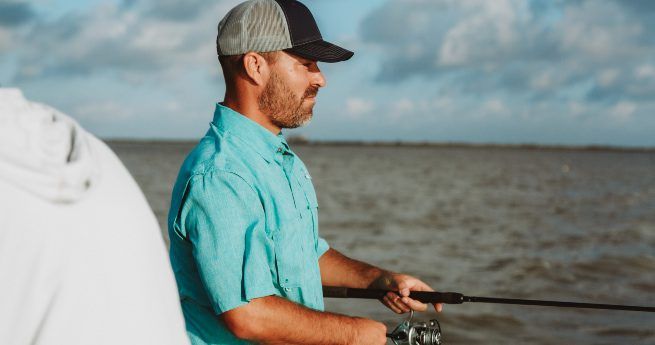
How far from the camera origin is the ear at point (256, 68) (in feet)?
9.81

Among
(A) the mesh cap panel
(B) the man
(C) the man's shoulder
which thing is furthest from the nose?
(C) the man's shoulder

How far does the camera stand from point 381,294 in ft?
11.8

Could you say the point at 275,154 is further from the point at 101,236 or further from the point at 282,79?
the point at 101,236

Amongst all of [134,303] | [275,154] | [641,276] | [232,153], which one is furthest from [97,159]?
[641,276]

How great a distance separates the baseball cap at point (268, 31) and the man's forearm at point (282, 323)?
0.96 metres

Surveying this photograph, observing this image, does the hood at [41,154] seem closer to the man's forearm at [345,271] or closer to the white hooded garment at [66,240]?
the white hooded garment at [66,240]

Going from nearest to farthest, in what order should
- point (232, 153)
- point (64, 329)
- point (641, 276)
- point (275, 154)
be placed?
point (64, 329), point (232, 153), point (275, 154), point (641, 276)

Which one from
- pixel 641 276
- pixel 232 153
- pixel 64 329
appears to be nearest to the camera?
pixel 64 329

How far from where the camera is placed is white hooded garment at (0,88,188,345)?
114 cm

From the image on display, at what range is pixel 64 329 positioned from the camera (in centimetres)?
119

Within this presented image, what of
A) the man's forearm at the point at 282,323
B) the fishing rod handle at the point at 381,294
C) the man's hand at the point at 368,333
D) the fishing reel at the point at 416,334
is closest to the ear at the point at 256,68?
the man's forearm at the point at 282,323

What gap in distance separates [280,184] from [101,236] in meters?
1.66

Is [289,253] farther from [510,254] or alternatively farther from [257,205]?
[510,254]

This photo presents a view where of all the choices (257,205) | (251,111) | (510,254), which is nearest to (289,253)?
(257,205)
